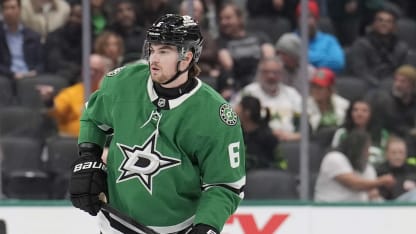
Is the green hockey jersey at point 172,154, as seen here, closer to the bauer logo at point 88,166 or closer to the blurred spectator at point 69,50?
the bauer logo at point 88,166

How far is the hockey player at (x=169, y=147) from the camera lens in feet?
12.4

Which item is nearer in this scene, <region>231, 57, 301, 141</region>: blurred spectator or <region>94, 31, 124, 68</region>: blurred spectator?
<region>231, 57, 301, 141</region>: blurred spectator

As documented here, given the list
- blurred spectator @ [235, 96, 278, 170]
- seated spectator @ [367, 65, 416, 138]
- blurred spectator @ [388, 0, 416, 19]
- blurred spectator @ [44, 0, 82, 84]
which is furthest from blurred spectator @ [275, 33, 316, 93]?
blurred spectator @ [44, 0, 82, 84]

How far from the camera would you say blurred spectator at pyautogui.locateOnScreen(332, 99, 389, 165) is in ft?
21.2

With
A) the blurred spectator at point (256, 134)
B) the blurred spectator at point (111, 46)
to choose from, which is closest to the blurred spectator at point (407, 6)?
the blurred spectator at point (256, 134)

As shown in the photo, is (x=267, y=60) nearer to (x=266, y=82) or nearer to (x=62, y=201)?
(x=266, y=82)

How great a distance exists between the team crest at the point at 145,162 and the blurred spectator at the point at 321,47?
294 cm

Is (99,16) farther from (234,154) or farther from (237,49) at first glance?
(234,154)

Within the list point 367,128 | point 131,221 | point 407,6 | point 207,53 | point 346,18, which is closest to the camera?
point 131,221

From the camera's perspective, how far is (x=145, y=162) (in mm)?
3828

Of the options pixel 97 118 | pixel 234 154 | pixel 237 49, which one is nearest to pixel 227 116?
pixel 234 154

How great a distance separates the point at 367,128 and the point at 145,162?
9.63ft

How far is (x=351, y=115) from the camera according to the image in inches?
260

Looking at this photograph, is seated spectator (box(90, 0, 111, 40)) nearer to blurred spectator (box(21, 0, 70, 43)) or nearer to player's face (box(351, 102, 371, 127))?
blurred spectator (box(21, 0, 70, 43))
